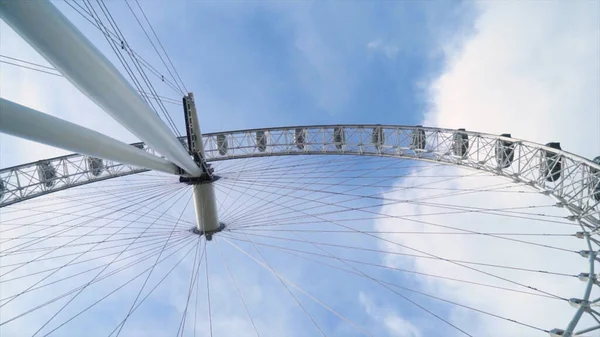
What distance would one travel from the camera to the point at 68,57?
520 centimetres

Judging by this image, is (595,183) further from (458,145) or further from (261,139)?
(261,139)

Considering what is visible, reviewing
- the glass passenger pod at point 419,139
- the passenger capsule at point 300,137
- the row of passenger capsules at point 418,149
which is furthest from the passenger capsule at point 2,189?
the glass passenger pod at point 419,139

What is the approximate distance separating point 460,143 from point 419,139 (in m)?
2.04

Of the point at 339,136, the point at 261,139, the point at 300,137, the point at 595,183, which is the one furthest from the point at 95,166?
the point at 595,183

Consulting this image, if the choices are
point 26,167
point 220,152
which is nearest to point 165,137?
point 220,152

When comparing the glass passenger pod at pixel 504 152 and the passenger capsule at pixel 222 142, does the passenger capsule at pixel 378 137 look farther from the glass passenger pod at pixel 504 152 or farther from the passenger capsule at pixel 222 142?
the passenger capsule at pixel 222 142

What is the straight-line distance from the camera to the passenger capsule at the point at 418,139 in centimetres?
1932

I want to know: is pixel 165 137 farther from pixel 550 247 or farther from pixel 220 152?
pixel 220 152

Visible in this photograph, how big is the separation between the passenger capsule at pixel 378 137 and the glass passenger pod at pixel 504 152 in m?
5.73

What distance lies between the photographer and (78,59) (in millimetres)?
5332

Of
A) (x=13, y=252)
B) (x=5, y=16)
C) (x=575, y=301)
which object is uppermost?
(x=5, y=16)

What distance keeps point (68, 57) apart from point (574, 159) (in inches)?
626

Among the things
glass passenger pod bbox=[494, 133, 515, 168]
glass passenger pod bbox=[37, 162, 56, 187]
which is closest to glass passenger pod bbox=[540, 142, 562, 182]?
glass passenger pod bbox=[494, 133, 515, 168]

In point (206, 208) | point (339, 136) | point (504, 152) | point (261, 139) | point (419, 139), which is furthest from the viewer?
point (261, 139)
